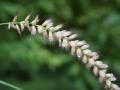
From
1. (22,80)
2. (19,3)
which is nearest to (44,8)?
(19,3)

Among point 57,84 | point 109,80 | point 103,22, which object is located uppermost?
point 103,22

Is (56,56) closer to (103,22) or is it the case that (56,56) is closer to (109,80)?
(103,22)

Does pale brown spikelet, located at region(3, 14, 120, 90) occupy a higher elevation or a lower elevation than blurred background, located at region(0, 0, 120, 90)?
lower

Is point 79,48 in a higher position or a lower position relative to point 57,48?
lower

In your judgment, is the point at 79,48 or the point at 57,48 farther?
the point at 57,48

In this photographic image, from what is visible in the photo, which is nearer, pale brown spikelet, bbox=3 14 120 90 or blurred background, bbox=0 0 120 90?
pale brown spikelet, bbox=3 14 120 90

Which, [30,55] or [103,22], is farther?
[103,22]

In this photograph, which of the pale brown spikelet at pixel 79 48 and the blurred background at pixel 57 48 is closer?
the pale brown spikelet at pixel 79 48

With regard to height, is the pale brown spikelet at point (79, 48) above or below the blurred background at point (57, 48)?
below
